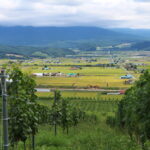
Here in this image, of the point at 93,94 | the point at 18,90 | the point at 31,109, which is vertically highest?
the point at 18,90

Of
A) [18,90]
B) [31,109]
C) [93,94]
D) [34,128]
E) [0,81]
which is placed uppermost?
[0,81]

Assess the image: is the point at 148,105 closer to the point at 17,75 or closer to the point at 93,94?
the point at 17,75

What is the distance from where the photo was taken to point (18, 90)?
554 inches

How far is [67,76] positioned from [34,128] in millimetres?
92858

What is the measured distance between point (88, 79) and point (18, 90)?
85.9m

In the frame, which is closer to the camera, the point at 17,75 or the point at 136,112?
the point at 136,112

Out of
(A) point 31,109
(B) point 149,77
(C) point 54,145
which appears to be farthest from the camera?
(C) point 54,145

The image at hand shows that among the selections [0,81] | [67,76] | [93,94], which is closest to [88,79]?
[67,76]

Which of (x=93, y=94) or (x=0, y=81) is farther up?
(x=0, y=81)

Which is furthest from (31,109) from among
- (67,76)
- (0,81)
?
(67,76)

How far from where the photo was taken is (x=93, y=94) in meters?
73.2

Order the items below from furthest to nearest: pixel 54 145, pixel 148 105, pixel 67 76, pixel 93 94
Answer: pixel 67 76
pixel 93 94
pixel 54 145
pixel 148 105

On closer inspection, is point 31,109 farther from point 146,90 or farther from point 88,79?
point 88,79

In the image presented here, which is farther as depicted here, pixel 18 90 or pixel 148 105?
pixel 18 90
